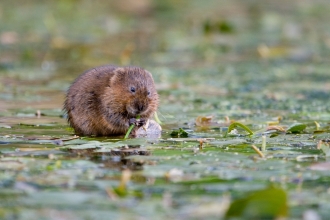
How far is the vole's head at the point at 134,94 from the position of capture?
7336 millimetres

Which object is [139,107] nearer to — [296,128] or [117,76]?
[117,76]

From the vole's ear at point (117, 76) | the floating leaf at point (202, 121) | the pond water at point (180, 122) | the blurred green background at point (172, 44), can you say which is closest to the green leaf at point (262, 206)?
the pond water at point (180, 122)

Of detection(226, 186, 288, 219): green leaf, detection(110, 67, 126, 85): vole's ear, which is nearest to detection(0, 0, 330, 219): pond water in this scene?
detection(226, 186, 288, 219): green leaf

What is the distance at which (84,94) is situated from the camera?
767 centimetres

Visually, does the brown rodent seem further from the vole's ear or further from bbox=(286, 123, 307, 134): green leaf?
bbox=(286, 123, 307, 134): green leaf

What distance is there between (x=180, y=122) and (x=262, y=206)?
4.29 meters

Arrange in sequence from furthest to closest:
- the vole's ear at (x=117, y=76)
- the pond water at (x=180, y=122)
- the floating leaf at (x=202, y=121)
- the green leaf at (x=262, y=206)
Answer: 1. the floating leaf at (x=202, y=121)
2. the vole's ear at (x=117, y=76)
3. the pond water at (x=180, y=122)
4. the green leaf at (x=262, y=206)

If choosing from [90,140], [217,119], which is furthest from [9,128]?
[217,119]

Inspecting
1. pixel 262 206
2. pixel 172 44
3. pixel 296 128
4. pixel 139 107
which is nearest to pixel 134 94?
pixel 139 107

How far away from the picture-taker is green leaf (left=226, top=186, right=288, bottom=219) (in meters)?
4.24

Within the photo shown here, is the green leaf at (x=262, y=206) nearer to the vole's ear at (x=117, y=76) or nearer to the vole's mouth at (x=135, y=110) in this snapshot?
the vole's mouth at (x=135, y=110)

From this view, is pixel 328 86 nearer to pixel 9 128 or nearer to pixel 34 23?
pixel 9 128

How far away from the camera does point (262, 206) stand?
4273 mm

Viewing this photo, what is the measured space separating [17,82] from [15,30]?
7.13 m
